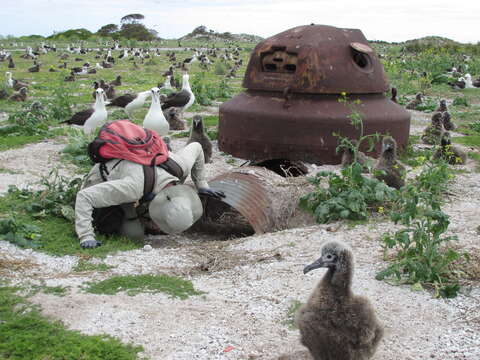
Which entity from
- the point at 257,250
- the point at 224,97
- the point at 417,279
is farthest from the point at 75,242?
the point at 224,97

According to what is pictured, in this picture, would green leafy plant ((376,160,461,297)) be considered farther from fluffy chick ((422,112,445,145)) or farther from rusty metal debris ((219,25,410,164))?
fluffy chick ((422,112,445,145))

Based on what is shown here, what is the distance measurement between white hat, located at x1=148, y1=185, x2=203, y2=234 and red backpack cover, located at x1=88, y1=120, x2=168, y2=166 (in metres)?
0.39

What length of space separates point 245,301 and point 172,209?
1.83 m

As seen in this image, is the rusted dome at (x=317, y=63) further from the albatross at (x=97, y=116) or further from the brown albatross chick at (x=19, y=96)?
the brown albatross chick at (x=19, y=96)

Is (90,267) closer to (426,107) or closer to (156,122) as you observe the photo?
(156,122)

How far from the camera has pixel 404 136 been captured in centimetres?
1038

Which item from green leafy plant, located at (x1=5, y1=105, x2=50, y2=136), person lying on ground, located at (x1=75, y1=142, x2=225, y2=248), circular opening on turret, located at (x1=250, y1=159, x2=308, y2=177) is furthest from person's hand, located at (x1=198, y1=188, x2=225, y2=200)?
green leafy plant, located at (x1=5, y1=105, x2=50, y2=136)

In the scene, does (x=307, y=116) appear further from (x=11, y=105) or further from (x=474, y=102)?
(x=474, y=102)

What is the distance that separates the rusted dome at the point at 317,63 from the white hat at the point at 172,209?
13.2 feet

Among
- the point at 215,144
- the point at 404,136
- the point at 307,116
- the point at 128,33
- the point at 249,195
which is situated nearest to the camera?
the point at 249,195

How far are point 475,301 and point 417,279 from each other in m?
0.49

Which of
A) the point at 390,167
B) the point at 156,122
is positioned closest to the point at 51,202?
the point at 390,167

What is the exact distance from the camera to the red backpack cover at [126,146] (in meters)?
6.16

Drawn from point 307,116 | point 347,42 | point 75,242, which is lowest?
point 75,242
